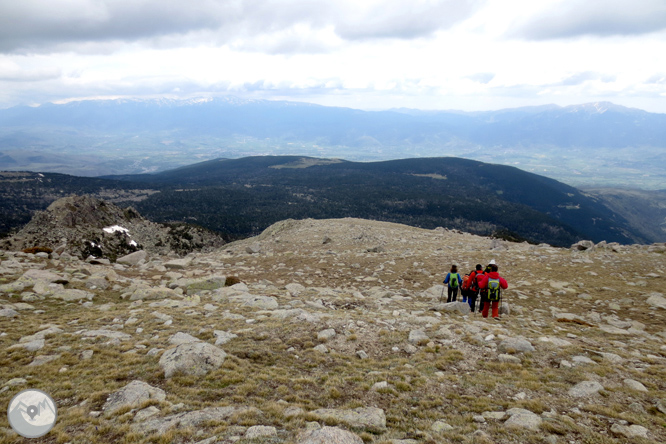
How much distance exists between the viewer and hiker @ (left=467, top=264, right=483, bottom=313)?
42.9 ft

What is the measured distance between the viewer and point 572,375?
7.47 meters

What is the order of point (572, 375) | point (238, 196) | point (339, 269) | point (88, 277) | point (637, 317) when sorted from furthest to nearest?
point (238, 196), point (339, 269), point (88, 277), point (637, 317), point (572, 375)

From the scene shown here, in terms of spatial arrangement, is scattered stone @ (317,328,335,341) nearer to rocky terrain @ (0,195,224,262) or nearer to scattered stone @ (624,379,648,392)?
scattered stone @ (624,379,648,392)

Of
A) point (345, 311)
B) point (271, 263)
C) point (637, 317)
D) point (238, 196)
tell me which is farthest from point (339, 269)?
point (238, 196)

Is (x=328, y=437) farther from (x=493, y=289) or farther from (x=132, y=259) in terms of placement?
(x=132, y=259)

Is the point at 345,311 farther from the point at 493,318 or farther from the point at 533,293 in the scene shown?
the point at 533,293

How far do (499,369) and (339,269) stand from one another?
491 inches

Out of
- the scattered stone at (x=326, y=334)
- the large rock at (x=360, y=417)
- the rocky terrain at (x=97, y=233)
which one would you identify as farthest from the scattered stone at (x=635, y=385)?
the rocky terrain at (x=97, y=233)

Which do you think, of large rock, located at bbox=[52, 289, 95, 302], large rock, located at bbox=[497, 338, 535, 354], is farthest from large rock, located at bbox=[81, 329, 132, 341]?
large rock, located at bbox=[497, 338, 535, 354]

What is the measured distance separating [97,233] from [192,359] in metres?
40.4

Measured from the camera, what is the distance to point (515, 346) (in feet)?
29.3

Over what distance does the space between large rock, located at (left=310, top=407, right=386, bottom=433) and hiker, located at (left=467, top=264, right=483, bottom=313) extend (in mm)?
8920

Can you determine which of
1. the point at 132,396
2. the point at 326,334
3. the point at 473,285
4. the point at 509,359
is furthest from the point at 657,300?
the point at 132,396

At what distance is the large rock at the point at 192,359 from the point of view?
23.2 feet
